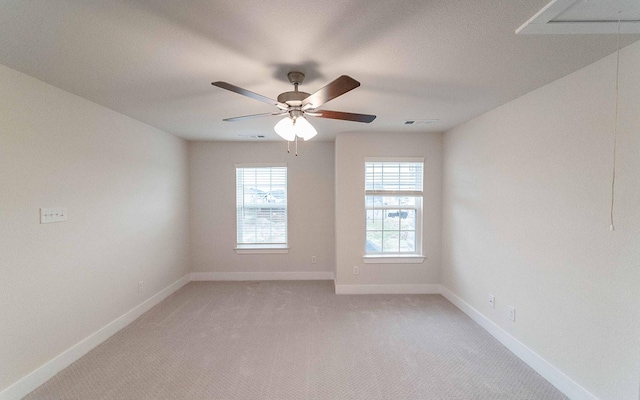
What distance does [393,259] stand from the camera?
12.4 ft

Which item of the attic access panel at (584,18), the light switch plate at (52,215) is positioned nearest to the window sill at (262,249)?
the light switch plate at (52,215)

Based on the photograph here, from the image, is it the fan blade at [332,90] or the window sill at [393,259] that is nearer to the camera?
the fan blade at [332,90]

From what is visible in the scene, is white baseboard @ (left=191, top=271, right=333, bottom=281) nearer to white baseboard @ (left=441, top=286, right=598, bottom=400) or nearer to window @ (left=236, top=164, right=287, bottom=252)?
window @ (left=236, top=164, right=287, bottom=252)

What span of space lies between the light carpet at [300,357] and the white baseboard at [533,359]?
0.06m

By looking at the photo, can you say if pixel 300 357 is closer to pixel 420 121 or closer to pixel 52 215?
pixel 52 215

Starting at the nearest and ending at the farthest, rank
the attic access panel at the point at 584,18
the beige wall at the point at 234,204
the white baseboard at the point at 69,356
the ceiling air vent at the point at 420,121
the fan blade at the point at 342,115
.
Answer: the attic access panel at the point at 584,18
the white baseboard at the point at 69,356
the fan blade at the point at 342,115
the ceiling air vent at the point at 420,121
the beige wall at the point at 234,204

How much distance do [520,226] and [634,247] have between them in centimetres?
83

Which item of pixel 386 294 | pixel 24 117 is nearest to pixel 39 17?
pixel 24 117

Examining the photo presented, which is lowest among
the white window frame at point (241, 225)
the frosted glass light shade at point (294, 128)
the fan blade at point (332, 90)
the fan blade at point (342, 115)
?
the white window frame at point (241, 225)

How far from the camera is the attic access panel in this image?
46.2 inches

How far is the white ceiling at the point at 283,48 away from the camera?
1237 millimetres

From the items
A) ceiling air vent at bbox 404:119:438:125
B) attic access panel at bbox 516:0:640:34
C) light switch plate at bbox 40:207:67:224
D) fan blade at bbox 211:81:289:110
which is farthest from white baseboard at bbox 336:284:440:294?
attic access panel at bbox 516:0:640:34

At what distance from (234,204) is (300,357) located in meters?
2.78

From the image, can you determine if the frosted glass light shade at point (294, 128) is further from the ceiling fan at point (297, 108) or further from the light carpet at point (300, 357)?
the light carpet at point (300, 357)
